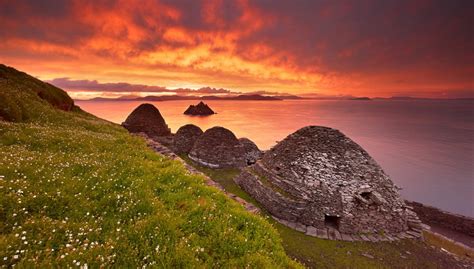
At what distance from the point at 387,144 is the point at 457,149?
24.3 m

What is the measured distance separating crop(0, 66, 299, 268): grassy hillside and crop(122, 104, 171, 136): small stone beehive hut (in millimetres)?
45736

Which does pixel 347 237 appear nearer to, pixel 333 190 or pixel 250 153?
pixel 333 190

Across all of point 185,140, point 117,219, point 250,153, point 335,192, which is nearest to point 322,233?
point 335,192

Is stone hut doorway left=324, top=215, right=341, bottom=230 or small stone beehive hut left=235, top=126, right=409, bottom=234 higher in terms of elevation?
small stone beehive hut left=235, top=126, right=409, bottom=234

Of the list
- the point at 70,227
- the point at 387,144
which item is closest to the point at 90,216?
the point at 70,227

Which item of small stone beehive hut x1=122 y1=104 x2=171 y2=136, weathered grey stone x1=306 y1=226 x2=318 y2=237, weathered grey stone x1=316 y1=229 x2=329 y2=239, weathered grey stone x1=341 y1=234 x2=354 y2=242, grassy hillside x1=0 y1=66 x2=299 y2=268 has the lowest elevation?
weathered grey stone x1=341 y1=234 x2=354 y2=242

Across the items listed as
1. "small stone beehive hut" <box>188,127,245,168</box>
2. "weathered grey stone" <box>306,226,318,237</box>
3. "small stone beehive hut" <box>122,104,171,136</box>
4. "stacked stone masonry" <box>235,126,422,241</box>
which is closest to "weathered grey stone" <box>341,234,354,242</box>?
"stacked stone masonry" <box>235,126,422,241</box>

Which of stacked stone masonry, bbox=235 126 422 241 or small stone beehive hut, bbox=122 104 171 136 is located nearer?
stacked stone masonry, bbox=235 126 422 241

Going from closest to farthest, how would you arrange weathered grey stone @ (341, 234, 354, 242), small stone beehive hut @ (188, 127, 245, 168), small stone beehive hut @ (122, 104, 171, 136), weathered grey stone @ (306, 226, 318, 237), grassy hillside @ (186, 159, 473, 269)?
grassy hillside @ (186, 159, 473, 269)
weathered grey stone @ (341, 234, 354, 242)
weathered grey stone @ (306, 226, 318, 237)
small stone beehive hut @ (188, 127, 245, 168)
small stone beehive hut @ (122, 104, 171, 136)

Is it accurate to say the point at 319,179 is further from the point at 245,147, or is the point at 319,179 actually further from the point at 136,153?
the point at 245,147

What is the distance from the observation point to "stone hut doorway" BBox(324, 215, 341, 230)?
20.3m

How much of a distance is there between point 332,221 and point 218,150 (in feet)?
70.5

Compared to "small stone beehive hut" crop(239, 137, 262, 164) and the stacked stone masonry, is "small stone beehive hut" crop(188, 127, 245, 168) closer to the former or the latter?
"small stone beehive hut" crop(239, 137, 262, 164)

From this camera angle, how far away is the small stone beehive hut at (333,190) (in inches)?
783
